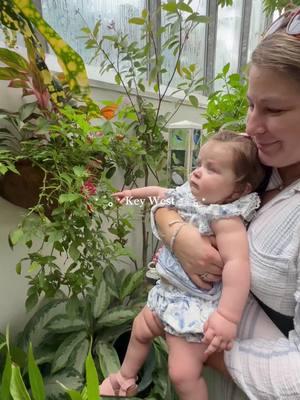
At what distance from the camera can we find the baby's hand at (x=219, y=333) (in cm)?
58

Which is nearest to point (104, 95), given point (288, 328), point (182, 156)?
point (182, 156)

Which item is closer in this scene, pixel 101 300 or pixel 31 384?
pixel 31 384

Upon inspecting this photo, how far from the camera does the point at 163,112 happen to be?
79.8 inches

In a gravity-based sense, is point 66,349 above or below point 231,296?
below

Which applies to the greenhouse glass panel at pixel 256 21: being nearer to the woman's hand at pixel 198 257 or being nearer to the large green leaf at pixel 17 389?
the woman's hand at pixel 198 257

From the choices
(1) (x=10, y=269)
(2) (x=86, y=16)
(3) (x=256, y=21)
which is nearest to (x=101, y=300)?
(1) (x=10, y=269)

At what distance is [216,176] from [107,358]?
825mm

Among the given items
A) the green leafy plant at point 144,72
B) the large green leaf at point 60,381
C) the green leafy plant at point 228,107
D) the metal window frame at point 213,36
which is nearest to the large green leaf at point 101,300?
the large green leaf at point 60,381

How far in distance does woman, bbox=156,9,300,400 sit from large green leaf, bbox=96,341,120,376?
60 centimetres

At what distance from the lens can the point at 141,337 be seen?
2.49 feet

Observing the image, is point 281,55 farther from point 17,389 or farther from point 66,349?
point 66,349

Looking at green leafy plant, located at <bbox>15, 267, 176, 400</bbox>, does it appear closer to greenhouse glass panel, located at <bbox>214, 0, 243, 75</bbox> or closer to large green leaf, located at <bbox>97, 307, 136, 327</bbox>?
large green leaf, located at <bbox>97, 307, 136, 327</bbox>

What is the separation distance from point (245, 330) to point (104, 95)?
130 centimetres

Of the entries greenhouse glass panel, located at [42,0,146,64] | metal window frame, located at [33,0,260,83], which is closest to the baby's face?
greenhouse glass panel, located at [42,0,146,64]
